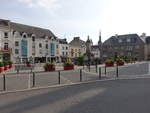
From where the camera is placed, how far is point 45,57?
60.0 meters

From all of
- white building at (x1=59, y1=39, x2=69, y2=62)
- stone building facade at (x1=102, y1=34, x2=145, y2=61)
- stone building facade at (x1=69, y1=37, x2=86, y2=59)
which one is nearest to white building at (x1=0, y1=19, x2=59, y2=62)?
white building at (x1=59, y1=39, x2=69, y2=62)

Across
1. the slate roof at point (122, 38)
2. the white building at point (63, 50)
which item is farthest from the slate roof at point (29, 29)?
the slate roof at point (122, 38)

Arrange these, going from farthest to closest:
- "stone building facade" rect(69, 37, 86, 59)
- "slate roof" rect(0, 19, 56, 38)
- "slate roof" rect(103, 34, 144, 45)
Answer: "stone building facade" rect(69, 37, 86, 59)
"slate roof" rect(103, 34, 144, 45)
"slate roof" rect(0, 19, 56, 38)

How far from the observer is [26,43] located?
177 feet

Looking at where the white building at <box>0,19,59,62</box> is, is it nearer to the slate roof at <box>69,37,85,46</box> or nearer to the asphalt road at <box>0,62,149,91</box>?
the slate roof at <box>69,37,85,46</box>

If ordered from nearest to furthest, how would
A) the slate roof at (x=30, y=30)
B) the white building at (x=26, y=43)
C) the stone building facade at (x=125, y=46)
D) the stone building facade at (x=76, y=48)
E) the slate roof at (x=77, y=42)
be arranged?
the white building at (x=26, y=43)
the slate roof at (x=30, y=30)
the stone building facade at (x=125, y=46)
the stone building facade at (x=76, y=48)
the slate roof at (x=77, y=42)

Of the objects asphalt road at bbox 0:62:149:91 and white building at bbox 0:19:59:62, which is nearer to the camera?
asphalt road at bbox 0:62:149:91

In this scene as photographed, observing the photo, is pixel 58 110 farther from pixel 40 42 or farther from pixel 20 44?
pixel 40 42

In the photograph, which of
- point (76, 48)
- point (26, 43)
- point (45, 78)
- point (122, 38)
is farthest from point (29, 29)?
point (45, 78)

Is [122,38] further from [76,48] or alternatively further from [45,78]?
[45,78]

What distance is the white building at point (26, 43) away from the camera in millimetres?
46434

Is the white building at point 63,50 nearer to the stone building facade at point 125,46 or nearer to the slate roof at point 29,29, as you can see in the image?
the slate roof at point 29,29

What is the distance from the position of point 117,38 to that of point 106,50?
25.4 feet

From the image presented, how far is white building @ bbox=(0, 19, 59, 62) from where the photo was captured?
46434 millimetres
